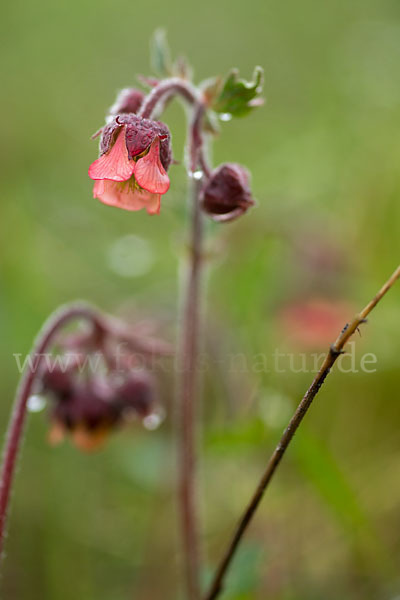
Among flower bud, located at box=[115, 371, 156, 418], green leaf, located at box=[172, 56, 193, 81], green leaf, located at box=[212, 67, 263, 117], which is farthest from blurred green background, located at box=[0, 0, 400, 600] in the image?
green leaf, located at box=[212, 67, 263, 117]

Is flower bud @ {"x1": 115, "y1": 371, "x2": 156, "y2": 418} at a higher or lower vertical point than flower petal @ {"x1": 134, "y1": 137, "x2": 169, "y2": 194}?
lower

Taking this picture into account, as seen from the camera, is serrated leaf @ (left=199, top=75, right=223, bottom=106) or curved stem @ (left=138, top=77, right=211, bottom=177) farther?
serrated leaf @ (left=199, top=75, right=223, bottom=106)

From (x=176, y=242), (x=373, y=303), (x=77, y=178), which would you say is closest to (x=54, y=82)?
(x=77, y=178)

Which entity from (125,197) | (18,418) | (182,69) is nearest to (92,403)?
(18,418)

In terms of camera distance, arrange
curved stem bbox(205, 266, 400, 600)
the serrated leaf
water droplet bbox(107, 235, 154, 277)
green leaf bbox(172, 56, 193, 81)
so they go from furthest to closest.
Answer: water droplet bbox(107, 235, 154, 277), green leaf bbox(172, 56, 193, 81), the serrated leaf, curved stem bbox(205, 266, 400, 600)

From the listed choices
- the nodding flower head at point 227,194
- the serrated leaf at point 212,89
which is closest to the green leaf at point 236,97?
the serrated leaf at point 212,89

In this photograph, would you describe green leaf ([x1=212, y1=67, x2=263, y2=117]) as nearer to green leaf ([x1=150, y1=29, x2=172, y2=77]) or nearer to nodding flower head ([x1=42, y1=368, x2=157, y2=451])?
green leaf ([x1=150, y1=29, x2=172, y2=77])

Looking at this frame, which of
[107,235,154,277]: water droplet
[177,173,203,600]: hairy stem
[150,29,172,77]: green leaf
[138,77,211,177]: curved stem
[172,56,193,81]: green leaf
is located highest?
[150,29,172,77]: green leaf

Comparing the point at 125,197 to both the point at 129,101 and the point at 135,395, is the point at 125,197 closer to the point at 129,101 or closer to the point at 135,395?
the point at 129,101
